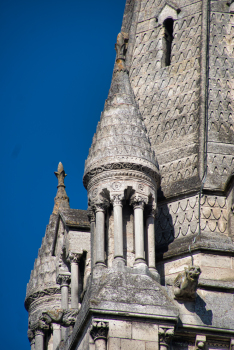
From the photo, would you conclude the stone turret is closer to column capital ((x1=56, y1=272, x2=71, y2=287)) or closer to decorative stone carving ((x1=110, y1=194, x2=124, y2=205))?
decorative stone carving ((x1=110, y1=194, x2=124, y2=205))

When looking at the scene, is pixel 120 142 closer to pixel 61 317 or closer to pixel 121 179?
pixel 121 179

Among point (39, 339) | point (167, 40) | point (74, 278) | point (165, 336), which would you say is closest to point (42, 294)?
point (39, 339)

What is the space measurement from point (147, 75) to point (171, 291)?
7.96 meters

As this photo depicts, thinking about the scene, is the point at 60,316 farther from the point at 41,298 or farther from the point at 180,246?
the point at 41,298

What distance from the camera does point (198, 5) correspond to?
29.2 meters

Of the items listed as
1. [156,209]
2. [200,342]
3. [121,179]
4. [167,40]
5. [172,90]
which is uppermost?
[167,40]

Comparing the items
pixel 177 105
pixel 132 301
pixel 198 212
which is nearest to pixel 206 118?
pixel 177 105

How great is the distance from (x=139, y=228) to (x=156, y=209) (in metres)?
1.03

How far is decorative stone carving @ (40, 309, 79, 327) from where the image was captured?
2405 centimetres

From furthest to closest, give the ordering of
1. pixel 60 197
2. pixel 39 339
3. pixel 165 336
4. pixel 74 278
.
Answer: pixel 60 197
pixel 39 339
pixel 74 278
pixel 165 336

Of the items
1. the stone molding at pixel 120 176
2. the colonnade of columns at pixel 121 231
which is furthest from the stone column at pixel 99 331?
the stone molding at pixel 120 176

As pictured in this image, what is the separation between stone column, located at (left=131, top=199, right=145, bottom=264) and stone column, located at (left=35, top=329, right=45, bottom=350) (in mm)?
8394

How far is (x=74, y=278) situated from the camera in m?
26.3

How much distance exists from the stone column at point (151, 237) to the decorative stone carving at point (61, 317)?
240 cm
